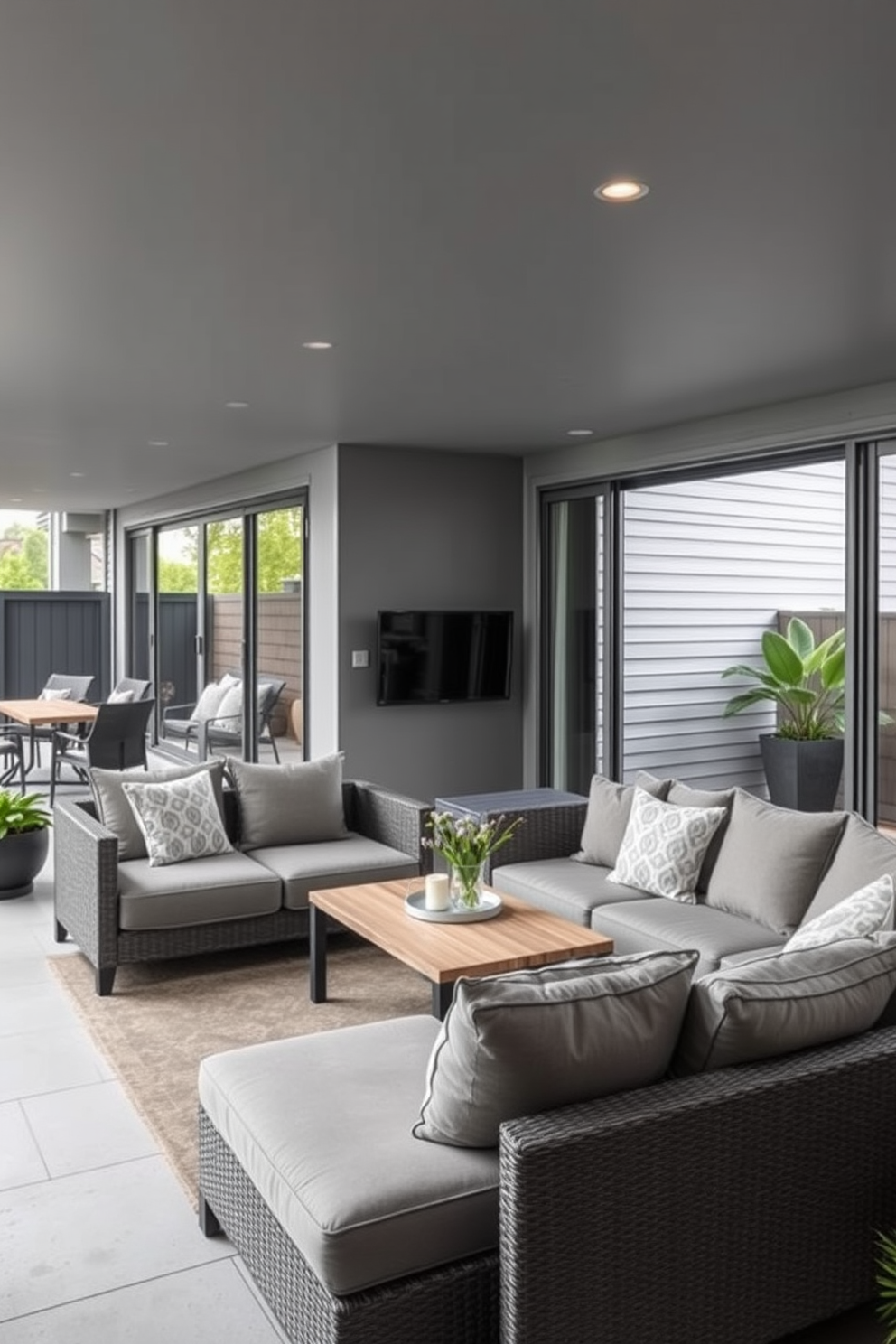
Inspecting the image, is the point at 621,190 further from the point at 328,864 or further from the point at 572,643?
the point at 572,643

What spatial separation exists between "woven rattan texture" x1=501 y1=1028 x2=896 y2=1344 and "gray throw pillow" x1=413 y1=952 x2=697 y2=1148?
6cm

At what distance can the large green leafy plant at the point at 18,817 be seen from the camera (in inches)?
225

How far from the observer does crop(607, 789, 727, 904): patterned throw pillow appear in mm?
4324

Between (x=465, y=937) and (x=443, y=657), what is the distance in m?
3.89

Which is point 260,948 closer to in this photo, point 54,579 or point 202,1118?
point 202,1118

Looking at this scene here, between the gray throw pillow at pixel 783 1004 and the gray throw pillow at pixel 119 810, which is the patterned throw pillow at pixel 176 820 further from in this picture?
the gray throw pillow at pixel 783 1004

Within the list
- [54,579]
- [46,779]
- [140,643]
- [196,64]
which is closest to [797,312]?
[196,64]

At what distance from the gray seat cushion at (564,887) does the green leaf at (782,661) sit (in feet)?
9.65

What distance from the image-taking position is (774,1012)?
2.26m

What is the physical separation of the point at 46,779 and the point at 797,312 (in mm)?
7601

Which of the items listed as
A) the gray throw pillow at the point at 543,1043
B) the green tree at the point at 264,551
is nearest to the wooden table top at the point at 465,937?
the gray throw pillow at the point at 543,1043

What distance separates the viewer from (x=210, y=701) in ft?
32.5

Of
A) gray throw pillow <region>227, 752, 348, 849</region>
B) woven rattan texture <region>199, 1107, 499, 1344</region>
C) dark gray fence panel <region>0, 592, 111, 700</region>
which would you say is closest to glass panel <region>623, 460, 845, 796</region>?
gray throw pillow <region>227, 752, 348, 849</region>

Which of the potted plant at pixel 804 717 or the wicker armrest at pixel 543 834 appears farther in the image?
the potted plant at pixel 804 717
